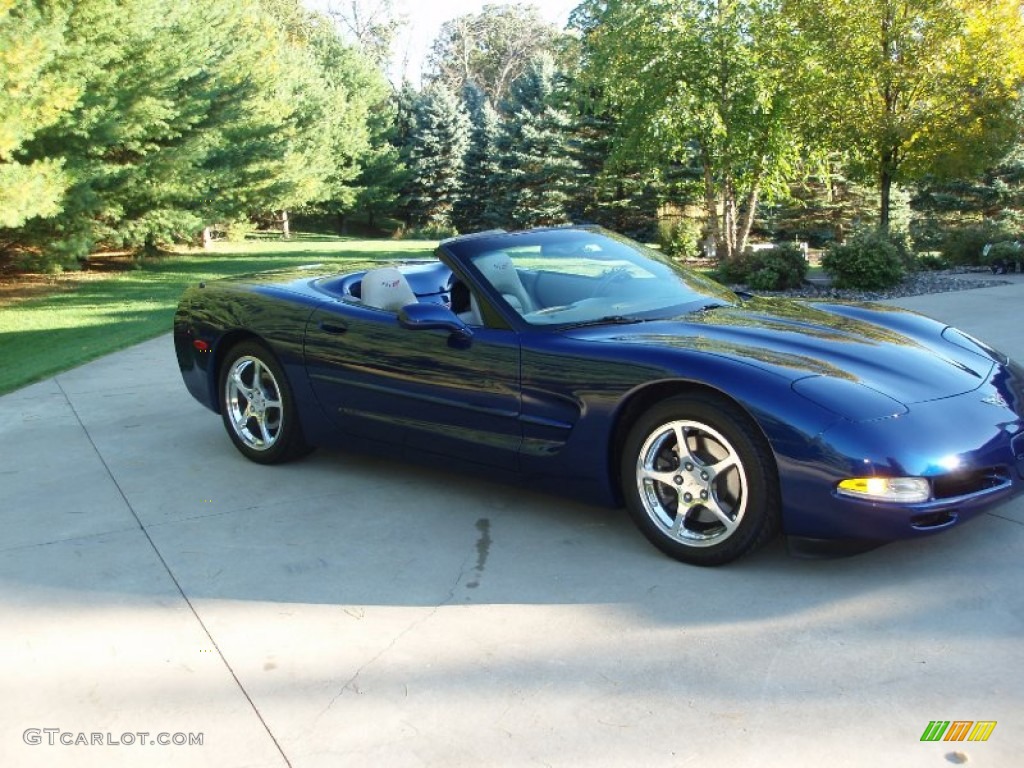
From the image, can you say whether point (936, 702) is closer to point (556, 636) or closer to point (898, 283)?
point (556, 636)

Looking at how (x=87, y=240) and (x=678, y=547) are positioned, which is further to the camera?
(x=87, y=240)

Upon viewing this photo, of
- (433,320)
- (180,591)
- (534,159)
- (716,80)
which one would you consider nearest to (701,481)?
(433,320)

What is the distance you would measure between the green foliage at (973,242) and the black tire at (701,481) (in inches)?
611

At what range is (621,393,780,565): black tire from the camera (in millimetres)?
3592

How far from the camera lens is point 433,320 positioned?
14.6 feet

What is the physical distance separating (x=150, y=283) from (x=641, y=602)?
17.5 meters

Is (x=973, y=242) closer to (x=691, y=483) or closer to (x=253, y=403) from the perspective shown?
(x=253, y=403)

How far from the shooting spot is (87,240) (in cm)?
1669

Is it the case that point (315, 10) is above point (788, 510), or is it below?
above

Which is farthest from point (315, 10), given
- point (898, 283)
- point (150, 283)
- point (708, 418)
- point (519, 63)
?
point (708, 418)

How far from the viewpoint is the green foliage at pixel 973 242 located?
1755 centimetres

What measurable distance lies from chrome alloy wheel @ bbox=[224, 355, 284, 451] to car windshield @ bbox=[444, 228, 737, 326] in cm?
138

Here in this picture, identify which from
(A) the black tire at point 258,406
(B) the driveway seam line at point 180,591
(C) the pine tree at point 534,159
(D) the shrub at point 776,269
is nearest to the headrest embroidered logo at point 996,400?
(B) the driveway seam line at point 180,591

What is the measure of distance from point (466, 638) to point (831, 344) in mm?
1923
